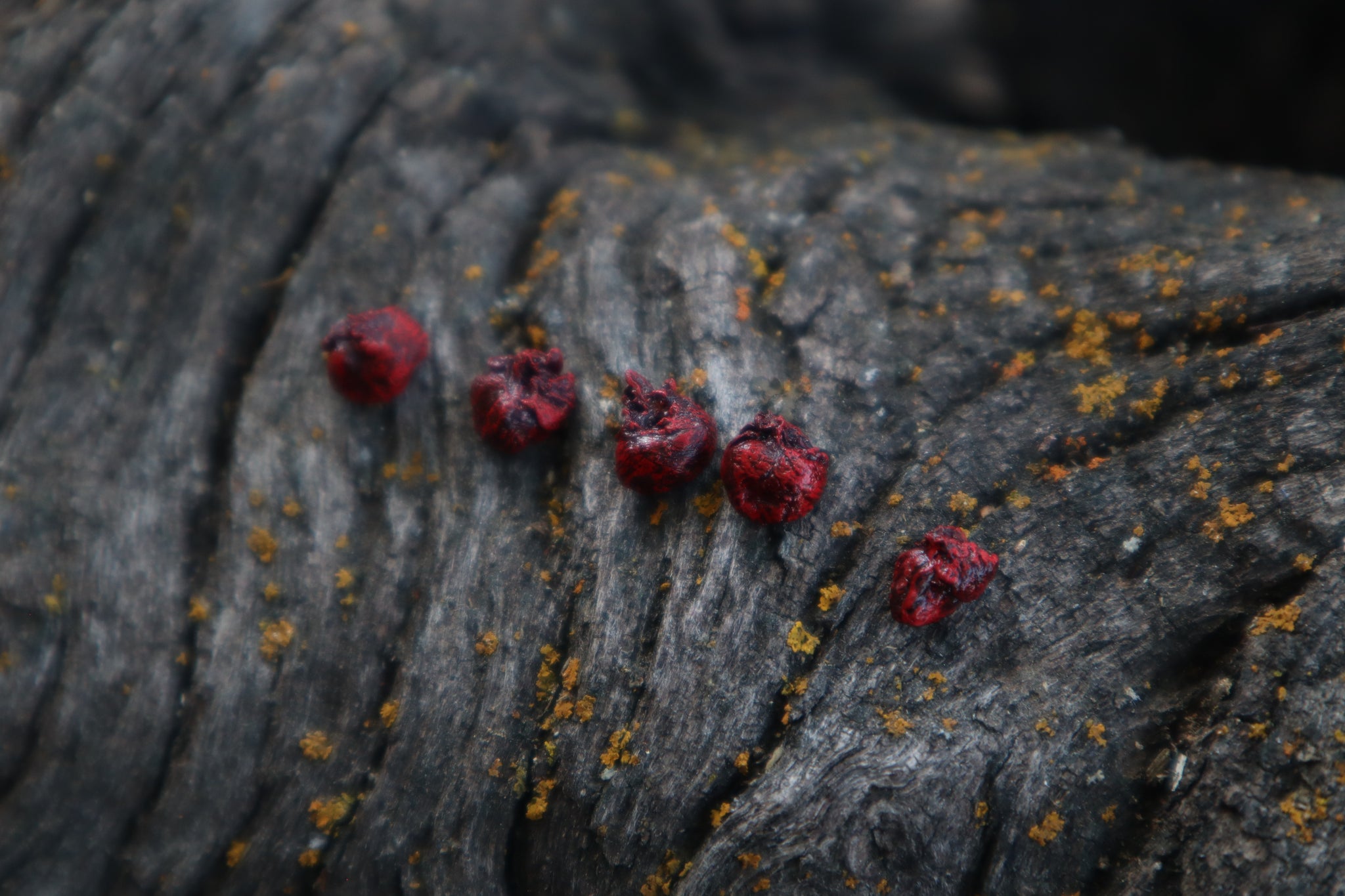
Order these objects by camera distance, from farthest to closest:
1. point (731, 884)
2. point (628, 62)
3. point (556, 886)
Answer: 1. point (628, 62)
2. point (556, 886)
3. point (731, 884)

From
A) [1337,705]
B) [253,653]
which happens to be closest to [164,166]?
[253,653]

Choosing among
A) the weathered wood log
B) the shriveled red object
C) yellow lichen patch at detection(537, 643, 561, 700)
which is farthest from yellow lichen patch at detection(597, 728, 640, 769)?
the shriveled red object

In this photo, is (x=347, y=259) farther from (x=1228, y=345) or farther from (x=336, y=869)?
(x=1228, y=345)

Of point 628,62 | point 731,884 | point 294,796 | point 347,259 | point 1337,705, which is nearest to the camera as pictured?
point 1337,705

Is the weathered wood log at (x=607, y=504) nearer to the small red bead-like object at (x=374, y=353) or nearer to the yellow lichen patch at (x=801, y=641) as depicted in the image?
the yellow lichen patch at (x=801, y=641)

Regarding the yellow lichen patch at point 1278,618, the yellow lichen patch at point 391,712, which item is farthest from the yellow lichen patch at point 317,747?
the yellow lichen patch at point 1278,618

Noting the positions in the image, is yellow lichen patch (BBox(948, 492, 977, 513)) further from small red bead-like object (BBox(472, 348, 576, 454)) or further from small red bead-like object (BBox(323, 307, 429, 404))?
small red bead-like object (BBox(323, 307, 429, 404))
